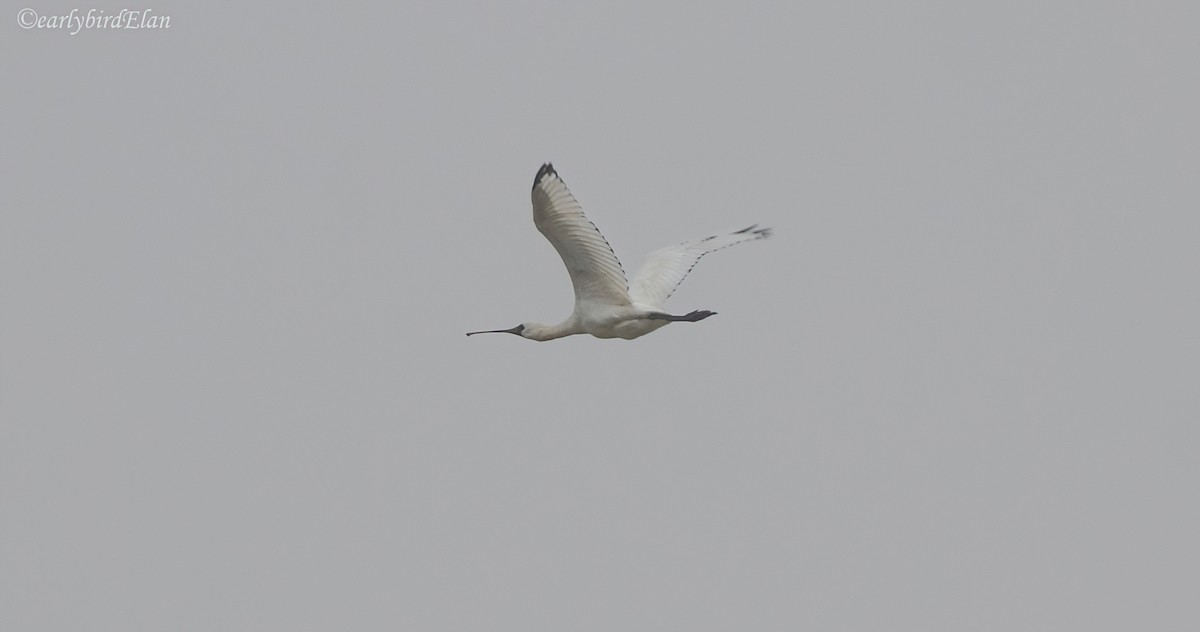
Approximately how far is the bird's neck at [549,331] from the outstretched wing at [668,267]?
49.8 inches

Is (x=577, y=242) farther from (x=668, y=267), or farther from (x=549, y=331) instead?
(x=668, y=267)

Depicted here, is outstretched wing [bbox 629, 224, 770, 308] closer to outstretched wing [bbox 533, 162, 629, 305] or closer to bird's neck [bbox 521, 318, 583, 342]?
bird's neck [bbox 521, 318, 583, 342]

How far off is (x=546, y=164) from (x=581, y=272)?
1641mm

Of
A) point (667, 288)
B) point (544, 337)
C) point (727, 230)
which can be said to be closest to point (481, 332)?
point (544, 337)

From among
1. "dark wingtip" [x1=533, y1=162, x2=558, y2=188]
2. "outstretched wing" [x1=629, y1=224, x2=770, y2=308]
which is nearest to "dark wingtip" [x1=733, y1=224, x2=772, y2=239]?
"outstretched wing" [x1=629, y1=224, x2=770, y2=308]

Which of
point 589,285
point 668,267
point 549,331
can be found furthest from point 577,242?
point 668,267

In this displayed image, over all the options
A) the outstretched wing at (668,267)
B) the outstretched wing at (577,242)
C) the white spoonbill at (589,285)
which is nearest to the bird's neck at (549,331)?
the white spoonbill at (589,285)

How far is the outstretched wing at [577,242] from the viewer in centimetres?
2078

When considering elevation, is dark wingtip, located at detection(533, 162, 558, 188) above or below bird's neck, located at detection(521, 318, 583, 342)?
above

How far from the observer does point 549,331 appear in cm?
2303

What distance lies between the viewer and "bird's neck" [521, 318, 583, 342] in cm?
2269

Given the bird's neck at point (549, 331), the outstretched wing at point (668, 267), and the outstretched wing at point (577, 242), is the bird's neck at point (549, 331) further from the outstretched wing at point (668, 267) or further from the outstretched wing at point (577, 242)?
the outstretched wing at point (668, 267)

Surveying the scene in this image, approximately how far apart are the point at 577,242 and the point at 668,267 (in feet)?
13.5

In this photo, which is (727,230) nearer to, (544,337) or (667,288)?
(667,288)
